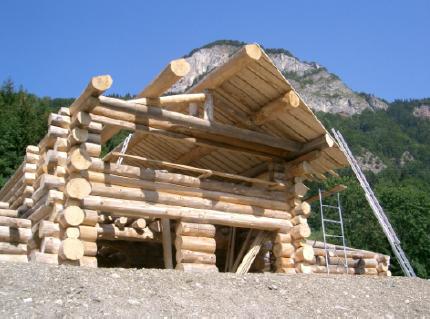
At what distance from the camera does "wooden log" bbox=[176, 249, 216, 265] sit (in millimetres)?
11508

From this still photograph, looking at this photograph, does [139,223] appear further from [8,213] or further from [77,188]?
[77,188]

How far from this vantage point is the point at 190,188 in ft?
40.4

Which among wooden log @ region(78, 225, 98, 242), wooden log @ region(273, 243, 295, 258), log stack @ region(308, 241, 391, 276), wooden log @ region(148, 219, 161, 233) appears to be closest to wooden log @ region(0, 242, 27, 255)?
wooden log @ region(78, 225, 98, 242)

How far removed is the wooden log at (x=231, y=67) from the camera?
11.5 metres

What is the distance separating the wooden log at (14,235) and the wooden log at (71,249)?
6.86 ft

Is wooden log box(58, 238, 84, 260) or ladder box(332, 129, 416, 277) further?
ladder box(332, 129, 416, 277)

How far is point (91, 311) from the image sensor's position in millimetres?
7102

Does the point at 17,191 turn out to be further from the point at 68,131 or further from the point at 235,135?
the point at 235,135

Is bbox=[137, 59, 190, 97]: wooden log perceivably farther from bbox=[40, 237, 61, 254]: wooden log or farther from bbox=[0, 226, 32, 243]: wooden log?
bbox=[0, 226, 32, 243]: wooden log

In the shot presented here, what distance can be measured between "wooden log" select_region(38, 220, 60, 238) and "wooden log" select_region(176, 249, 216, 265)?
2.57 m

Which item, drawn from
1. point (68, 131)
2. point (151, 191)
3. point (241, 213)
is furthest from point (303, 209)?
point (68, 131)

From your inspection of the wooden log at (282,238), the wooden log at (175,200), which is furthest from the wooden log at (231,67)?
the wooden log at (282,238)

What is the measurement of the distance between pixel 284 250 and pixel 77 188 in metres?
5.30

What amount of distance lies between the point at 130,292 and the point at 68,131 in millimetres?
4471
